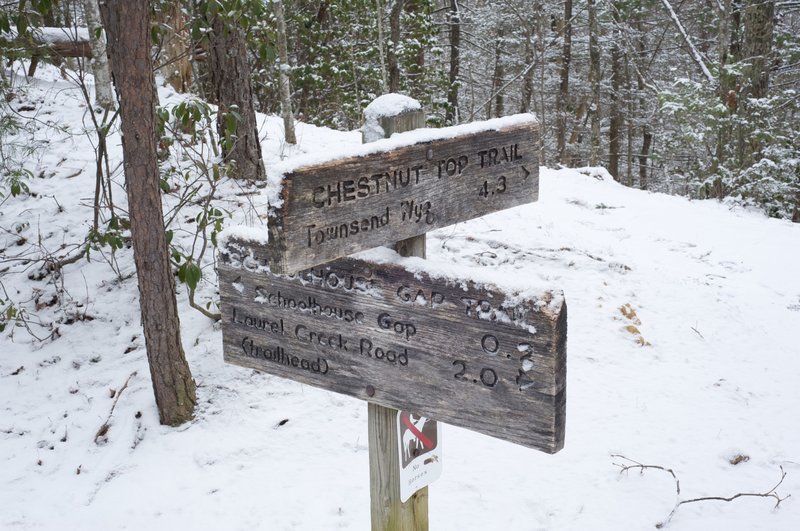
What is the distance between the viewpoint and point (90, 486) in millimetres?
4176

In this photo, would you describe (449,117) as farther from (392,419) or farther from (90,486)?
(392,419)

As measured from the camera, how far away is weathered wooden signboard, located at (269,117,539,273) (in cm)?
167

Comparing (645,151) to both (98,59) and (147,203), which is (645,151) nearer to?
(98,59)

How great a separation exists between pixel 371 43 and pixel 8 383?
38.3ft

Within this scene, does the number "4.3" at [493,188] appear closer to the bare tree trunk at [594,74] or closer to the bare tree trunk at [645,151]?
the bare tree trunk at [594,74]

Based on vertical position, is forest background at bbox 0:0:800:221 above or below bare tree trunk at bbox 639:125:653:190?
above

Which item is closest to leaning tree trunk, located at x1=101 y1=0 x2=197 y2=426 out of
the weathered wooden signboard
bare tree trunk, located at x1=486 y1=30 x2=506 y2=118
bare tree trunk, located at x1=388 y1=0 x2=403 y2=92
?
the weathered wooden signboard

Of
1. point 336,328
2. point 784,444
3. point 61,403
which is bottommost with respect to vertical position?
point 784,444

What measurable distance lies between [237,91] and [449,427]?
4219 millimetres

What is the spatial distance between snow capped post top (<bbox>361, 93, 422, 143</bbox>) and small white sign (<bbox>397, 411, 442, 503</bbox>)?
927 millimetres

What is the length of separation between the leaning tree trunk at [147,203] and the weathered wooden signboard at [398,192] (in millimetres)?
2754

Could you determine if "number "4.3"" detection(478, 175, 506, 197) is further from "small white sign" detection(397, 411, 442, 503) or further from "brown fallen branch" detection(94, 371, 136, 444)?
"brown fallen branch" detection(94, 371, 136, 444)

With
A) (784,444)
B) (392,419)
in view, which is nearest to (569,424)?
(784,444)

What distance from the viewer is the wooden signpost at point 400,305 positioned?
1.67 metres
